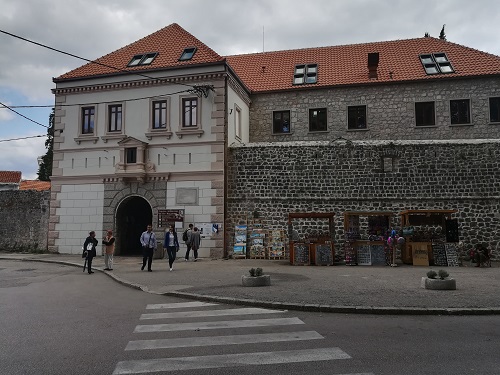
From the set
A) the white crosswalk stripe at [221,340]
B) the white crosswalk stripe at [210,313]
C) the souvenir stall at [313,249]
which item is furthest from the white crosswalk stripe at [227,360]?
the souvenir stall at [313,249]

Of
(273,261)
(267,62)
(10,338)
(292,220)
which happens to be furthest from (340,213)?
(10,338)

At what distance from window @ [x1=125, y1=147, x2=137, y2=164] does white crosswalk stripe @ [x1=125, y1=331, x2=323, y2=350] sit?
15639 millimetres

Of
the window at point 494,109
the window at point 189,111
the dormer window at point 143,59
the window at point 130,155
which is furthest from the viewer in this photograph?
the window at point 494,109

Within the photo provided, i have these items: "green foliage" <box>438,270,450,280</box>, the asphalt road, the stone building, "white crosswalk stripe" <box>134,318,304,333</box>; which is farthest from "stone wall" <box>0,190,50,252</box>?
"green foliage" <box>438,270,450,280</box>

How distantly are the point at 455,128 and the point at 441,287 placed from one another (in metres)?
15.2

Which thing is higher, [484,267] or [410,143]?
[410,143]

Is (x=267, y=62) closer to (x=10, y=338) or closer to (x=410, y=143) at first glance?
(x=410, y=143)

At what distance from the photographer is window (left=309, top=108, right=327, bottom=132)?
2406 cm

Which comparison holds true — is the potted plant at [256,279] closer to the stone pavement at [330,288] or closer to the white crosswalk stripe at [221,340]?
the stone pavement at [330,288]

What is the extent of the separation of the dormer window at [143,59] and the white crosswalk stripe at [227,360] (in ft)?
63.7

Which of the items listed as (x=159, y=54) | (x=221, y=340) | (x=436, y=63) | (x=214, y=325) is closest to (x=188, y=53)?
(x=159, y=54)

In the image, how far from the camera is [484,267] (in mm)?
16516

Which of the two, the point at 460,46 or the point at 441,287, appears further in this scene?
the point at 460,46

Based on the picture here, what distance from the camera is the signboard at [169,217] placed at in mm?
19812
